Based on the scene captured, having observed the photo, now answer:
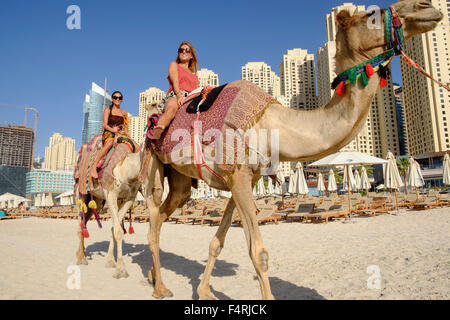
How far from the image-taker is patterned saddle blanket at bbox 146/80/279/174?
2998mm

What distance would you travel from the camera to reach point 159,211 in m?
4.48

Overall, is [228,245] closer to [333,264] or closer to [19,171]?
[333,264]

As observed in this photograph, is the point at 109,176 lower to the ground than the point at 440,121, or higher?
lower

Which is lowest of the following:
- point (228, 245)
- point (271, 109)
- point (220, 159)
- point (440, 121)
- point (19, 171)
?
point (228, 245)

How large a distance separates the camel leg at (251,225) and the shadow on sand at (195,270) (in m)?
1.37

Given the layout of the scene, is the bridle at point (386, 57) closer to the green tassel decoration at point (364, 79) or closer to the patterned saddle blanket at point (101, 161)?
the green tassel decoration at point (364, 79)

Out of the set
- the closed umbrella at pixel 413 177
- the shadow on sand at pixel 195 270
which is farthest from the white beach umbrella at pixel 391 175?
the shadow on sand at pixel 195 270

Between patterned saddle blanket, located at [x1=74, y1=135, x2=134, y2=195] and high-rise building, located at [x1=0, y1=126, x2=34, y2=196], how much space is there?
135125 mm

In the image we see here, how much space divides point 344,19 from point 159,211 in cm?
352

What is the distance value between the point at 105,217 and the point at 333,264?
22.9 m

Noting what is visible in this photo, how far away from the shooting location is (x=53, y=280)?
4824mm

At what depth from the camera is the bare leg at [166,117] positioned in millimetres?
3670

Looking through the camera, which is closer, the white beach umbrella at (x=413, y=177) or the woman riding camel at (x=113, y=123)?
the woman riding camel at (x=113, y=123)

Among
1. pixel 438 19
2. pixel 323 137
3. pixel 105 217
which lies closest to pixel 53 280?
pixel 323 137
